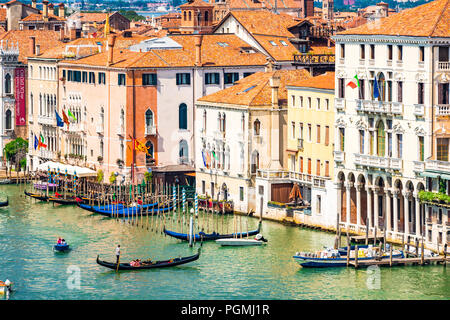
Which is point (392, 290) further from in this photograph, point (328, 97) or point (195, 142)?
point (195, 142)

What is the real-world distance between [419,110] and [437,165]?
2.98m

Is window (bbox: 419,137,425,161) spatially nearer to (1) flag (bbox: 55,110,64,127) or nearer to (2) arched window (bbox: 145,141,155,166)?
(2) arched window (bbox: 145,141,155,166)

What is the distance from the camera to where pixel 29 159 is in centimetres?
11056

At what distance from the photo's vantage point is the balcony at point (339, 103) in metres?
78.3

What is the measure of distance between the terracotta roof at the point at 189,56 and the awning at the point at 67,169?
22.6ft

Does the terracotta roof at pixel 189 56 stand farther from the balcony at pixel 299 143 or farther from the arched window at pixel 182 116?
the balcony at pixel 299 143

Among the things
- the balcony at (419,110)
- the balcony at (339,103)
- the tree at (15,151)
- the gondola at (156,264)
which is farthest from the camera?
the tree at (15,151)

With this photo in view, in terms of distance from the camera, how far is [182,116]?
97000 mm

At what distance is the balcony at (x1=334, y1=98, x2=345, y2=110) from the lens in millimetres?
78312

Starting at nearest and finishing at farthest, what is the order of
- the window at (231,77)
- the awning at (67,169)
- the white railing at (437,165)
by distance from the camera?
1. the white railing at (437,165)
2. the window at (231,77)
3. the awning at (67,169)

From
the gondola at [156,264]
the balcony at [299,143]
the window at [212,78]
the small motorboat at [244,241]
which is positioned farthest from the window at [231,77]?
the gondola at [156,264]

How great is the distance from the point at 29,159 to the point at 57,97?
19.6 ft

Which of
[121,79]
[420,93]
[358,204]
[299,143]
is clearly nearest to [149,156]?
[121,79]

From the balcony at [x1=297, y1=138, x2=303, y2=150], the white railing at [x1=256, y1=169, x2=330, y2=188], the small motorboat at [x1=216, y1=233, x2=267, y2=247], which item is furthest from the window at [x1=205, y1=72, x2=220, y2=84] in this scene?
the small motorboat at [x1=216, y1=233, x2=267, y2=247]
